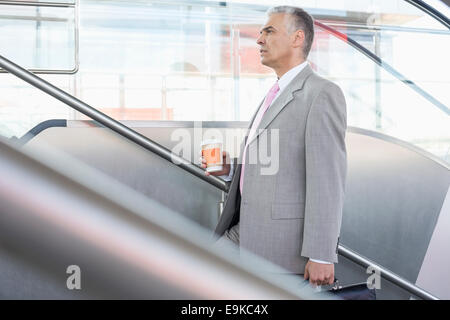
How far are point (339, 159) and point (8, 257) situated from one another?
1343mm

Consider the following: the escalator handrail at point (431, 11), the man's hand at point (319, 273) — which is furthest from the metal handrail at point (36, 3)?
the escalator handrail at point (431, 11)

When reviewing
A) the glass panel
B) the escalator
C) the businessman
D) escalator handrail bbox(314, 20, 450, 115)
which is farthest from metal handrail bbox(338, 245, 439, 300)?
the glass panel

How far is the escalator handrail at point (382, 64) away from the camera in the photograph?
3.34m

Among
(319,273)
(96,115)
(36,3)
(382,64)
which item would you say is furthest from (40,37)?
(382,64)

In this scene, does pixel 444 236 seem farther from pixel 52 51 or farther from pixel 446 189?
pixel 52 51

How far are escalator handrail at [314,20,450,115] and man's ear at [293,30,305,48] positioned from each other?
5.57 feet

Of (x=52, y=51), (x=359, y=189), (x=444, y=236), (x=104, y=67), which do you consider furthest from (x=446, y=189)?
(x=52, y=51)

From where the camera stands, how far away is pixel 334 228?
1514 mm

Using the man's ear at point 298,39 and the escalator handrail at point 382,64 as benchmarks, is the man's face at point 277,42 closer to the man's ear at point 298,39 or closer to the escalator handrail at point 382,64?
the man's ear at point 298,39

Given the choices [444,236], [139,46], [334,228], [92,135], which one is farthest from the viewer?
[444,236]

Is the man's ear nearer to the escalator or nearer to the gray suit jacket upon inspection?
the gray suit jacket

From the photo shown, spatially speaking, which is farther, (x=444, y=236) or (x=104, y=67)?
(x=444, y=236)

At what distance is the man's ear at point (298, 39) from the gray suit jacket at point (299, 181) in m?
0.14

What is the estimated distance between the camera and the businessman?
4.88ft
